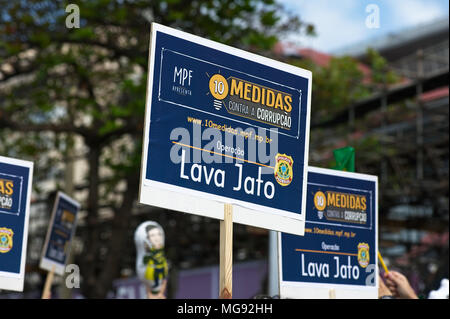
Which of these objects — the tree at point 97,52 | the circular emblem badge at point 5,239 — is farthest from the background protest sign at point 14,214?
the tree at point 97,52

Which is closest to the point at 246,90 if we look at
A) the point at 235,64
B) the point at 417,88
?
the point at 235,64

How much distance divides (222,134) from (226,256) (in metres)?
0.71

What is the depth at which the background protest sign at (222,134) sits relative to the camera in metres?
4.23

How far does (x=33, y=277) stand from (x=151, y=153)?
23589 millimetres

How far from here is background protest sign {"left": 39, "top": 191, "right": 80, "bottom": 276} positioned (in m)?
9.10

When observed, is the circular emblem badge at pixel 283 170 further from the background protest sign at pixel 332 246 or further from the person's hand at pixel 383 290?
the person's hand at pixel 383 290

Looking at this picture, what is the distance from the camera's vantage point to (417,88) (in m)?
14.0

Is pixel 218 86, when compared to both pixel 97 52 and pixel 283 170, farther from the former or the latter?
pixel 97 52

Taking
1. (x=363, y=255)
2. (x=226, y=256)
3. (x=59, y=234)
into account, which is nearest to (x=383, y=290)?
(x=363, y=255)

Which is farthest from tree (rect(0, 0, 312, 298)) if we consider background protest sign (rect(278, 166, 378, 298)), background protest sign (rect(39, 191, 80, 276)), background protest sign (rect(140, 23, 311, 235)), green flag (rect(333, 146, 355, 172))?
background protest sign (rect(140, 23, 311, 235))

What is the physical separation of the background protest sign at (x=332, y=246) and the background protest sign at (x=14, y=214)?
1.94 meters

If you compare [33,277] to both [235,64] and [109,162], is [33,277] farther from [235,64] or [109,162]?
[235,64]

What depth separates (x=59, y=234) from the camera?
939 cm
